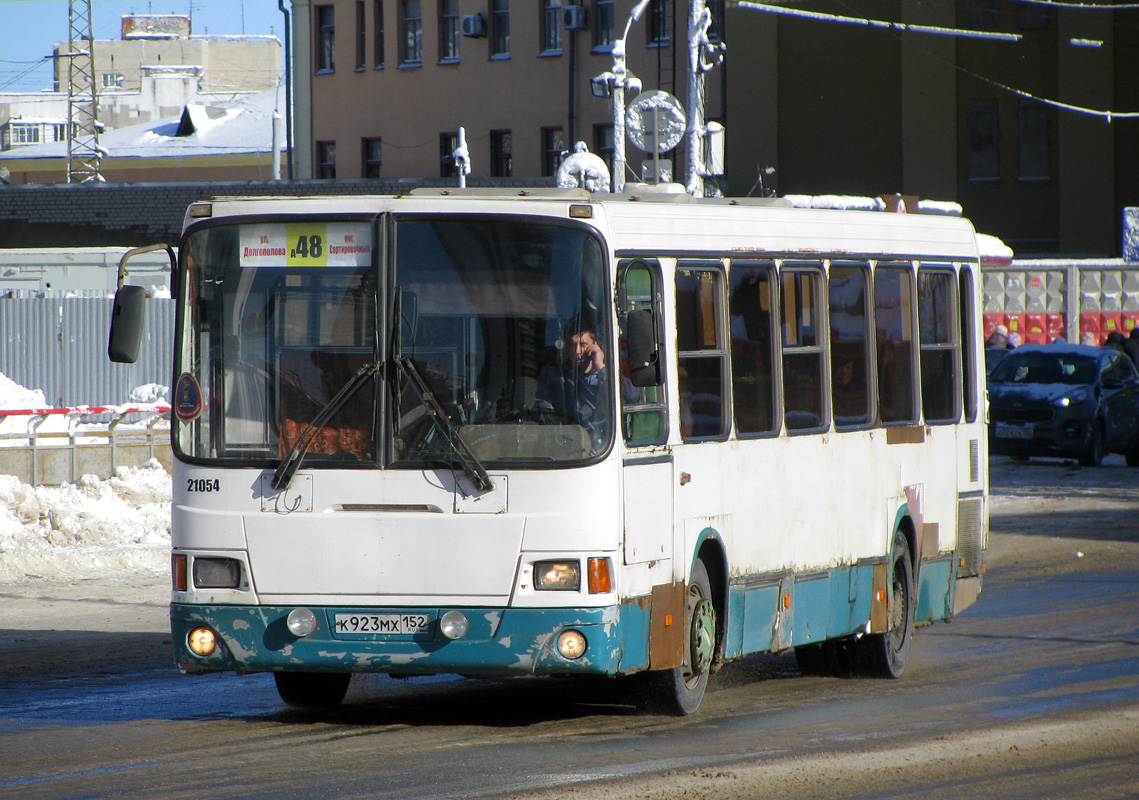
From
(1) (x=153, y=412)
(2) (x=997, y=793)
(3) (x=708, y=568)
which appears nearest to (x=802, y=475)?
(3) (x=708, y=568)

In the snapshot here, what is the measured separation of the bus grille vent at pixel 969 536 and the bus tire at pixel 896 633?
80cm

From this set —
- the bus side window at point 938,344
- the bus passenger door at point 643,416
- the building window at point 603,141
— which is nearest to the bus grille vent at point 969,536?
the bus side window at point 938,344

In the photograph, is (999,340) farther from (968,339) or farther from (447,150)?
(447,150)

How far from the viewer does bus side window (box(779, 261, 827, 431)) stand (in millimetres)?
10008

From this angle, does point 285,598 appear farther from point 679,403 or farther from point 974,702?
point 974,702

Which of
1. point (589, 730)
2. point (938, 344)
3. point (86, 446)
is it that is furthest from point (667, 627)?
point (86, 446)

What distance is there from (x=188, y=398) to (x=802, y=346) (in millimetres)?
3333

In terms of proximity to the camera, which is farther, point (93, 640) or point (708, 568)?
point (93, 640)

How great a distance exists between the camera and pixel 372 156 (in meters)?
55.7

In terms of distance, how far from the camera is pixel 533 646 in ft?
27.1

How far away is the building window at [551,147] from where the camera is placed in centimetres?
5078

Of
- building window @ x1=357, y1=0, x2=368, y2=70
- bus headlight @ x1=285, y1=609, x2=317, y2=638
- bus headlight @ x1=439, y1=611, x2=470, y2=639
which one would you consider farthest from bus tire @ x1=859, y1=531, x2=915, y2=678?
building window @ x1=357, y1=0, x2=368, y2=70

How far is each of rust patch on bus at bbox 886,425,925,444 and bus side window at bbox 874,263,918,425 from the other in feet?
0.15

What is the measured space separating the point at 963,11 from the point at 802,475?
36154 millimetres
